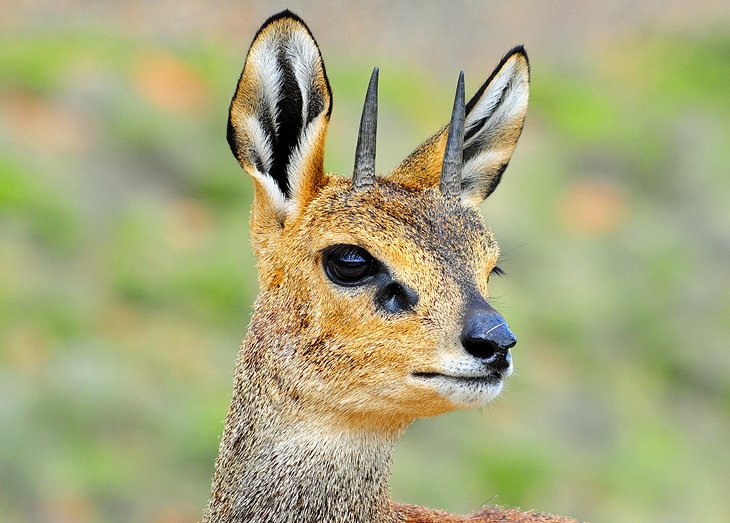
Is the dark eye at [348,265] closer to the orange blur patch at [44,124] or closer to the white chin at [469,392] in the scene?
the white chin at [469,392]

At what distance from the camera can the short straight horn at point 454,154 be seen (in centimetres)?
616

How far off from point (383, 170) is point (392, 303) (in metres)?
11.1

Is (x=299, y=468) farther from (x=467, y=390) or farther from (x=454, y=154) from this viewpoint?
(x=454, y=154)

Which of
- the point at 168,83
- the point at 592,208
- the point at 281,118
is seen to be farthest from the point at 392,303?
the point at 592,208

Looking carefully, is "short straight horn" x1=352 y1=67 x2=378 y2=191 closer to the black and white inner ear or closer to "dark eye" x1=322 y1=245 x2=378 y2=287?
→ "dark eye" x1=322 y1=245 x2=378 y2=287

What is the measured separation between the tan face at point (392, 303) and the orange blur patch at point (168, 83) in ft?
41.2

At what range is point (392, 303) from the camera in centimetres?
572

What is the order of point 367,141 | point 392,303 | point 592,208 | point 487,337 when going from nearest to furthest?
point 487,337
point 392,303
point 367,141
point 592,208

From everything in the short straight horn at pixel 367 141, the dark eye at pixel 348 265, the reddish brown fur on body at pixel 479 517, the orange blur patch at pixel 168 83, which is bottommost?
the reddish brown fur on body at pixel 479 517

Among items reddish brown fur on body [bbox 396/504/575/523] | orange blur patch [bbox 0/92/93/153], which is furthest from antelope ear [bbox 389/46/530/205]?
orange blur patch [bbox 0/92/93/153]

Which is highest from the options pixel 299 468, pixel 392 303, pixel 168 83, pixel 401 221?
pixel 168 83

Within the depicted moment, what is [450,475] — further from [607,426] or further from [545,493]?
[607,426]

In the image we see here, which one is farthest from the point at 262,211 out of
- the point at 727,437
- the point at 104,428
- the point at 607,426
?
the point at 727,437

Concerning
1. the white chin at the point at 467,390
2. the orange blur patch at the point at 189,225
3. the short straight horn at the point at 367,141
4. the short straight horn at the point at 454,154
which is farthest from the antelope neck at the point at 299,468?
the orange blur patch at the point at 189,225
